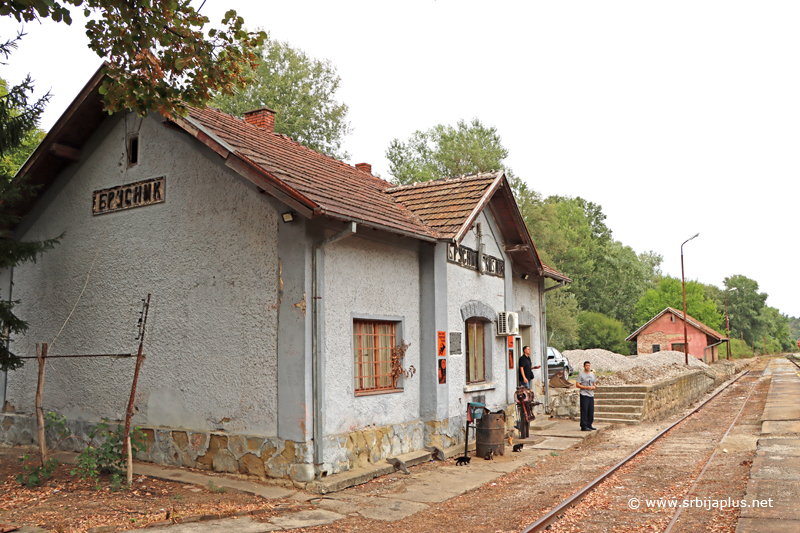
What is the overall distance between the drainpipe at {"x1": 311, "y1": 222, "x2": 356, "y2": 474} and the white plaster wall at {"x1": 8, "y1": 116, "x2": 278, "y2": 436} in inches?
24.8

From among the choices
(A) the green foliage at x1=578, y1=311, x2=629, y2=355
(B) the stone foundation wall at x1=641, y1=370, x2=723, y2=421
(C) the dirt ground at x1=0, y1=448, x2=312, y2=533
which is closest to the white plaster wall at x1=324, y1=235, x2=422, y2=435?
(C) the dirt ground at x1=0, y1=448, x2=312, y2=533

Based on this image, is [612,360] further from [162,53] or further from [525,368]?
[162,53]

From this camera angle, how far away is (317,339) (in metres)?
9.38

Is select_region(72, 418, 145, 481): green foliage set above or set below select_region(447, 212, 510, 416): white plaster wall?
below

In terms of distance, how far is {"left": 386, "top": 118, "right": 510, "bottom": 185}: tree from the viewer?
40531mm

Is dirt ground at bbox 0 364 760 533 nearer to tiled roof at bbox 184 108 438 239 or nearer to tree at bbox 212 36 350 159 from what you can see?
tiled roof at bbox 184 108 438 239

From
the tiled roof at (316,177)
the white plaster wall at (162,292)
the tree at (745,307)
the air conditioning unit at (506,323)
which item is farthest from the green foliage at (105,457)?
the tree at (745,307)

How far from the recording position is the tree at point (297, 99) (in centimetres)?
3219

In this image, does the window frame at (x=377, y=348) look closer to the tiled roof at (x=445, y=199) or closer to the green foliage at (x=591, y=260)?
the tiled roof at (x=445, y=199)

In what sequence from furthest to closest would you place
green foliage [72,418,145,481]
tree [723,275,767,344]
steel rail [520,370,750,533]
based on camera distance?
1. tree [723,275,767,344]
2. green foliage [72,418,145,481]
3. steel rail [520,370,750,533]

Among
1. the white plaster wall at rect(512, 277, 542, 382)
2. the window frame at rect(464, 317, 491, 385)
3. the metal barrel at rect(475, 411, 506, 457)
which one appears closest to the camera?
the metal barrel at rect(475, 411, 506, 457)

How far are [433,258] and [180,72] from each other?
5508 millimetres

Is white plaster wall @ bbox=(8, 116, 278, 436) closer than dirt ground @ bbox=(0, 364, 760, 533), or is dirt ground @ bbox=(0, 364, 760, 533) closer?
dirt ground @ bbox=(0, 364, 760, 533)

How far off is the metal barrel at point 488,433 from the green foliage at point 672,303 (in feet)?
188
